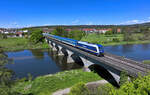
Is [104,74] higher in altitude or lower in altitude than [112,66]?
lower

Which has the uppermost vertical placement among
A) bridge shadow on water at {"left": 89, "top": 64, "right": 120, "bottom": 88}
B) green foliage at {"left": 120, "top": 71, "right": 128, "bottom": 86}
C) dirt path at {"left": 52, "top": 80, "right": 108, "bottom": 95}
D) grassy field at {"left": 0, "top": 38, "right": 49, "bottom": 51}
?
green foliage at {"left": 120, "top": 71, "right": 128, "bottom": 86}

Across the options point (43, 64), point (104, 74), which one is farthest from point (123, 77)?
point (43, 64)

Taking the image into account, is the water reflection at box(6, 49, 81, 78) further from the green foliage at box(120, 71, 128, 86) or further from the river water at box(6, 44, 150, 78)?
the green foliage at box(120, 71, 128, 86)

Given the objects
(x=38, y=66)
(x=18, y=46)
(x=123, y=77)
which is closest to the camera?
(x=123, y=77)

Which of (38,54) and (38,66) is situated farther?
(38,54)

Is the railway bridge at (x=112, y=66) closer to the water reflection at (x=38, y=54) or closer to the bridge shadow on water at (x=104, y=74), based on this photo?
the bridge shadow on water at (x=104, y=74)

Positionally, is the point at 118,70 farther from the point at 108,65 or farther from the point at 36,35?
the point at 36,35

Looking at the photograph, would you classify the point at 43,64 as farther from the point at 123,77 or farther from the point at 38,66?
the point at 123,77

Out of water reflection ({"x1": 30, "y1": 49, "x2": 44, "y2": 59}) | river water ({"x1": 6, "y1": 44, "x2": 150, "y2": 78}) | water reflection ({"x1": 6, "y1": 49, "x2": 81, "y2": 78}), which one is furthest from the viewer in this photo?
water reflection ({"x1": 30, "y1": 49, "x2": 44, "y2": 59})

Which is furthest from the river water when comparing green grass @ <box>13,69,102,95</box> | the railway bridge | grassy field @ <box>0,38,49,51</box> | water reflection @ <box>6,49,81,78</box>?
grassy field @ <box>0,38,49,51</box>

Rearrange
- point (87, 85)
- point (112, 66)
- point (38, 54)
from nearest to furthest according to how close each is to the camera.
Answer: point (112, 66), point (87, 85), point (38, 54)

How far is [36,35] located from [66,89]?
240ft

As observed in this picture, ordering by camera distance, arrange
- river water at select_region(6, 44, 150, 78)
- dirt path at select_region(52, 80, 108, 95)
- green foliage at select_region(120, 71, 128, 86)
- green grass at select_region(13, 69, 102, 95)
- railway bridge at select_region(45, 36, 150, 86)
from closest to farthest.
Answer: green foliage at select_region(120, 71, 128, 86), railway bridge at select_region(45, 36, 150, 86), dirt path at select_region(52, 80, 108, 95), green grass at select_region(13, 69, 102, 95), river water at select_region(6, 44, 150, 78)

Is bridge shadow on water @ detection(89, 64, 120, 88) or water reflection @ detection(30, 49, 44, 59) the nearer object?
bridge shadow on water @ detection(89, 64, 120, 88)
